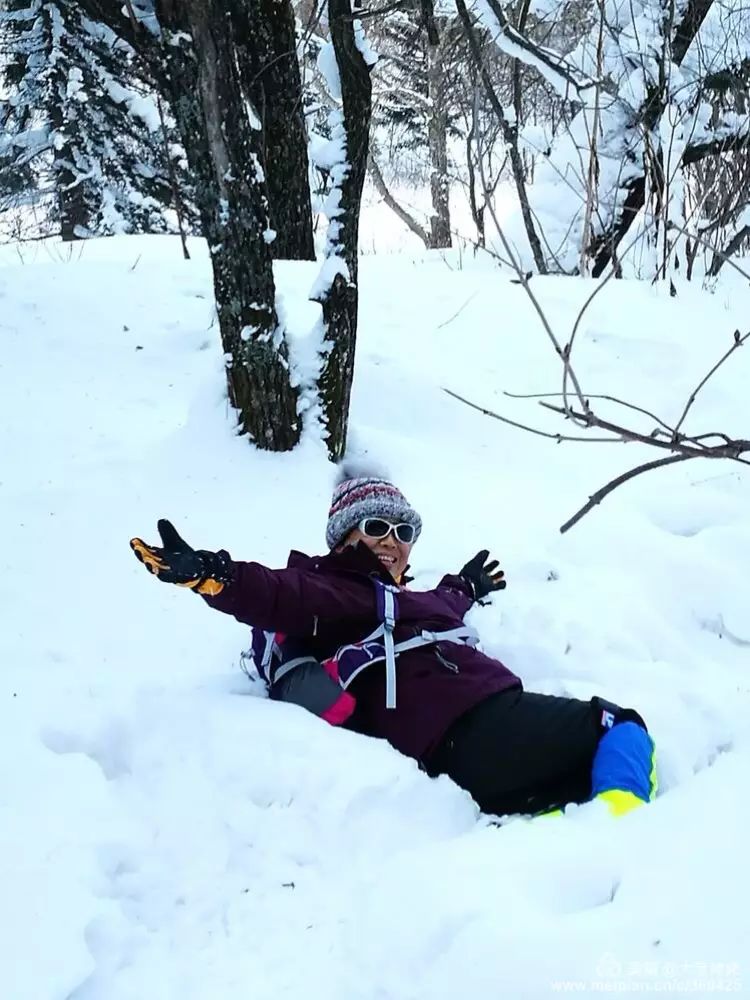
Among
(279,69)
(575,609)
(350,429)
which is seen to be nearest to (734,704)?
(575,609)

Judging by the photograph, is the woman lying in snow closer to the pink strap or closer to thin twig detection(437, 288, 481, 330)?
the pink strap

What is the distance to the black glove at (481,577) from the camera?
2924 millimetres

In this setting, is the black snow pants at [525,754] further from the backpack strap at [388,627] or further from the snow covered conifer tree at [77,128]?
the snow covered conifer tree at [77,128]

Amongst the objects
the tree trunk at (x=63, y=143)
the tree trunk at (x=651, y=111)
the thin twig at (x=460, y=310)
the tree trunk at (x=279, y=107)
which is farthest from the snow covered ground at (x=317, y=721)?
the tree trunk at (x=63, y=143)

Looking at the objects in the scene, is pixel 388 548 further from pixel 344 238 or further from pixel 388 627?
pixel 344 238

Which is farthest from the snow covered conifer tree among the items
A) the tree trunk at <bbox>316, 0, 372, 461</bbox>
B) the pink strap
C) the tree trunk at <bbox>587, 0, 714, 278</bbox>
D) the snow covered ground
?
the pink strap

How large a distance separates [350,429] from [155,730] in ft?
6.98

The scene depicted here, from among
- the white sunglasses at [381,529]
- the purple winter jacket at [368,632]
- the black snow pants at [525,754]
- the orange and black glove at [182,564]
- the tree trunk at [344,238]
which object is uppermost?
the tree trunk at [344,238]

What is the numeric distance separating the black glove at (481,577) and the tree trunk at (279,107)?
6.16ft

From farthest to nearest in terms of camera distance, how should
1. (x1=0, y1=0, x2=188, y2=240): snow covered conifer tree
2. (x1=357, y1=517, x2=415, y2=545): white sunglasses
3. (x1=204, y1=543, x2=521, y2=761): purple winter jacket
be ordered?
(x1=0, y1=0, x2=188, y2=240): snow covered conifer tree
(x1=357, y1=517, x2=415, y2=545): white sunglasses
(x1=204, y1=543, x2=521, y2=761): purple winter jacket

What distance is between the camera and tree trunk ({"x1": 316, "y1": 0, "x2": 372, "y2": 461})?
3389 millimetres

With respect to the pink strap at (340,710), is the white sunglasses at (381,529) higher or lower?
higher

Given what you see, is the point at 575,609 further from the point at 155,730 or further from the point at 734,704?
the point at 155,730

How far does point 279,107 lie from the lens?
4.04 meters
